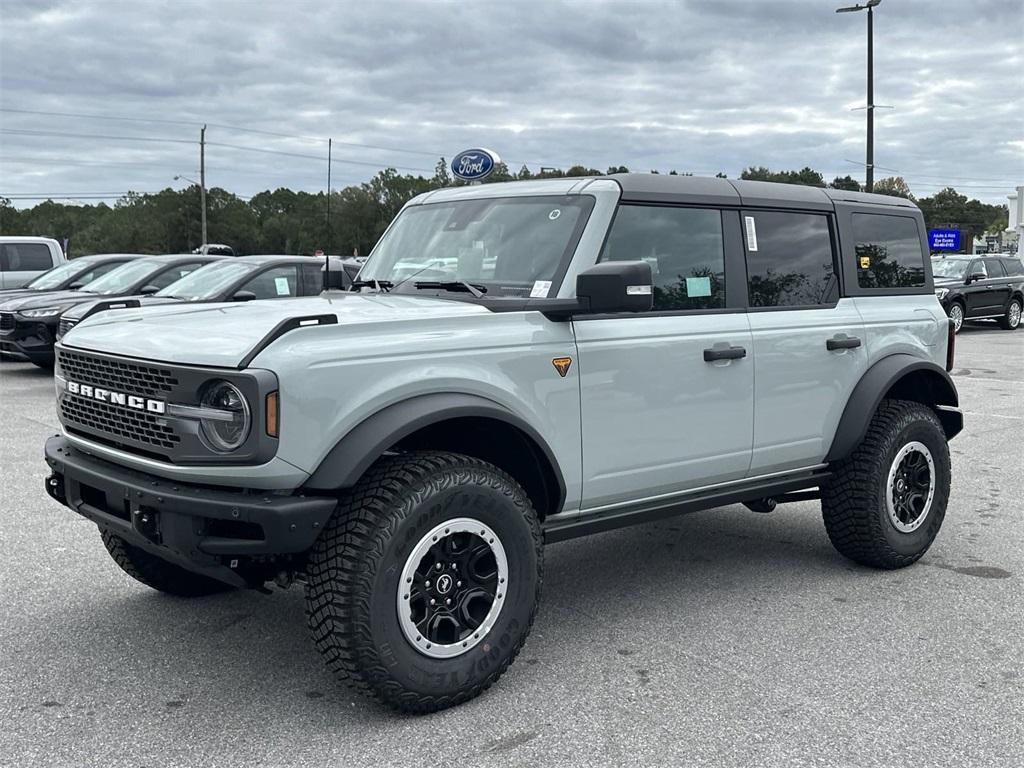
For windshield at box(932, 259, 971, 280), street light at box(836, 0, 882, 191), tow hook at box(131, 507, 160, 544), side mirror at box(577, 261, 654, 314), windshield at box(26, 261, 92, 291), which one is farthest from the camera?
street light at box(836, 0, 882, 191)

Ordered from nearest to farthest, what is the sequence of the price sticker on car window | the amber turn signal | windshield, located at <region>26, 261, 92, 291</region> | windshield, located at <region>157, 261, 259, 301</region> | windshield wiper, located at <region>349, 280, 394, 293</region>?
the amber turn signal
the price sticker on car window
windshield wiper, located at <region>349, 280, 394, 293</region>
windshield, located at <region>157, 261, 259, 301</region>
windshield, located at <region>26, 261, 92, 291</region>

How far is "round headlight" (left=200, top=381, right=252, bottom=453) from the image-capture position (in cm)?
319

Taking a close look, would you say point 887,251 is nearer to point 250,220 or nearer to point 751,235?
point 751,235

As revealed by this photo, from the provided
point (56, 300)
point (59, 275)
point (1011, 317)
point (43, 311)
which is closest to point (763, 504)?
point (43, 311)

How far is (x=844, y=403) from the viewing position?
5035mm

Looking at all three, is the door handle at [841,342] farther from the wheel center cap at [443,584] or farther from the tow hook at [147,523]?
the tow hook at [147,523]

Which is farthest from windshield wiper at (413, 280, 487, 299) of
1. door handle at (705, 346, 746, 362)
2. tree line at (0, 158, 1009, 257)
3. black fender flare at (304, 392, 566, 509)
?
tree line at (0, 158, 1009, 257)

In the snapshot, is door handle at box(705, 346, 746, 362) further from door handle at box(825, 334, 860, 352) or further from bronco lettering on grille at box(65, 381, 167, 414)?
bronco lettering on grille at box(65, 381, 167, 414)

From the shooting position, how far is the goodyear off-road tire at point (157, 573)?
4.43 metres

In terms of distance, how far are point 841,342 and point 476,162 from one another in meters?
6.32

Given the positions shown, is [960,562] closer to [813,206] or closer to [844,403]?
[844,403]

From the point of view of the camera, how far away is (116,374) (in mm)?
3648

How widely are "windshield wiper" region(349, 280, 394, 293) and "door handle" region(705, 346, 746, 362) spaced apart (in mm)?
1489

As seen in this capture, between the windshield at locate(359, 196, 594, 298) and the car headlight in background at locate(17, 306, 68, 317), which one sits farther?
the car headlight in background at locate(17, 306, 68, 317)
